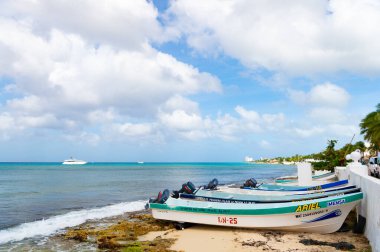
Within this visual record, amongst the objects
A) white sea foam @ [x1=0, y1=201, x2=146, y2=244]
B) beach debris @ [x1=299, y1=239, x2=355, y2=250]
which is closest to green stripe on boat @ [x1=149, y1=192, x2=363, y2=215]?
beach debris @ [x1=299, y1=239, x2=355, y2=250]

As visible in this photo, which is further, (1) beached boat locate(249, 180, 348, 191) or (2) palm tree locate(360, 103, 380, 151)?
(2) palm tree locate(360, 103, 380, 151)

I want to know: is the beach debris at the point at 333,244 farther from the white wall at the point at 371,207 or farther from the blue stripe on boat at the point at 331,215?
the blue stripe on boat at the point at 331,215

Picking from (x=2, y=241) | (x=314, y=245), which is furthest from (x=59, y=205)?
(x=314, y=245)

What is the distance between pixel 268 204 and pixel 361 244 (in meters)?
3.69

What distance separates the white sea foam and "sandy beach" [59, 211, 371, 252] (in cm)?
140

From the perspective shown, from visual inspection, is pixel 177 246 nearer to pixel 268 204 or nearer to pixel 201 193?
pixel 268 204

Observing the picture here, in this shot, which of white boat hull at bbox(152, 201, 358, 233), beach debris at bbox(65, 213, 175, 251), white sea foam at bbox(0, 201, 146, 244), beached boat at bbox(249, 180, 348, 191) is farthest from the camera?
beached boat at bbox(249, 180, 348, 191)

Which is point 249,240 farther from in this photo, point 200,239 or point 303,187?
point 303,187

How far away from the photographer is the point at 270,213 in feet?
42.1

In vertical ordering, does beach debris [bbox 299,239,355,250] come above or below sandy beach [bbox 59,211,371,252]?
above

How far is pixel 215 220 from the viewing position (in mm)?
13703

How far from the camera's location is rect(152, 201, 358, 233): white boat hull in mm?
12133

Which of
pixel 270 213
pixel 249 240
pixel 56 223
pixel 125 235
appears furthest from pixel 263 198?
pixel 56 223

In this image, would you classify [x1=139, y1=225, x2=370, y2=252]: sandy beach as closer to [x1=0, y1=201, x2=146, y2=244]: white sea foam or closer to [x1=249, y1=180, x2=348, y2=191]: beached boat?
[x1=249, y1=180, x2=348, y2=191]: beached boat
